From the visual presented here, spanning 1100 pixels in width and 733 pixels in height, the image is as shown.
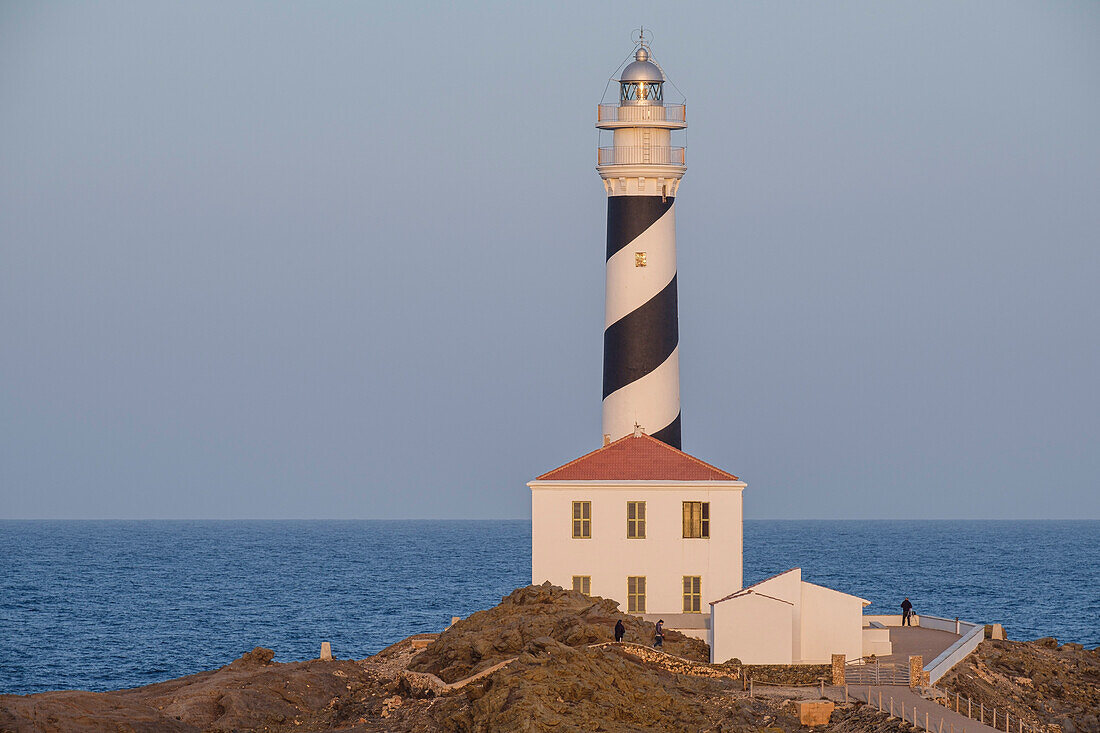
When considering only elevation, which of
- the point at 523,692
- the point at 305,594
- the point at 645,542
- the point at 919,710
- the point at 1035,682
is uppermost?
the point at 645,542

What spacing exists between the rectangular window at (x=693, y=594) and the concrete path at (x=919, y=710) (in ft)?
22.9

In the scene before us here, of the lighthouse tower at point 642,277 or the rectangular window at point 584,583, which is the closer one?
the rectangular window at point 584,583

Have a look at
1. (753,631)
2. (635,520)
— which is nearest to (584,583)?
(635,520)

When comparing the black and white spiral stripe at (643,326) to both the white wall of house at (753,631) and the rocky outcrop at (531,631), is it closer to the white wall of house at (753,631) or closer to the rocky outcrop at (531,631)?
the rocky outcrop at (531,631)

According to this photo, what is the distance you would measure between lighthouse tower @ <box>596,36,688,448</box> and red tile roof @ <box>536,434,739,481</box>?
269cm

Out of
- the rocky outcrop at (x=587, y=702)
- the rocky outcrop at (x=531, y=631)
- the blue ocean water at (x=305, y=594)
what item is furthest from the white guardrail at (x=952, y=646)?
the blue ocean water at (x=305, y=594)

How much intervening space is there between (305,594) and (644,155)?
39.3m

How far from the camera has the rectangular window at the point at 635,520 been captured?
113 feet

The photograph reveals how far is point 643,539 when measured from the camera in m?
34.5

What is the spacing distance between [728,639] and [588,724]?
8090 mm

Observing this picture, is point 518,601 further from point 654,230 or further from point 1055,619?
point 1055,619

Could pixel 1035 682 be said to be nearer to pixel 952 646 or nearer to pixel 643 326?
pixel 952 646

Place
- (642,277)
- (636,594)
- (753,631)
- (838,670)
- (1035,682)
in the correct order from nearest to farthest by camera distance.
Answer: (838,670) → (753,631) → (1035,682) → (636,594) → (642,277)

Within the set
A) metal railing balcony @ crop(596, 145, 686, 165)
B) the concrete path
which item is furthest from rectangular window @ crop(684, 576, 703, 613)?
metal railing balcony @ crop(596, 145, 686, 165)
